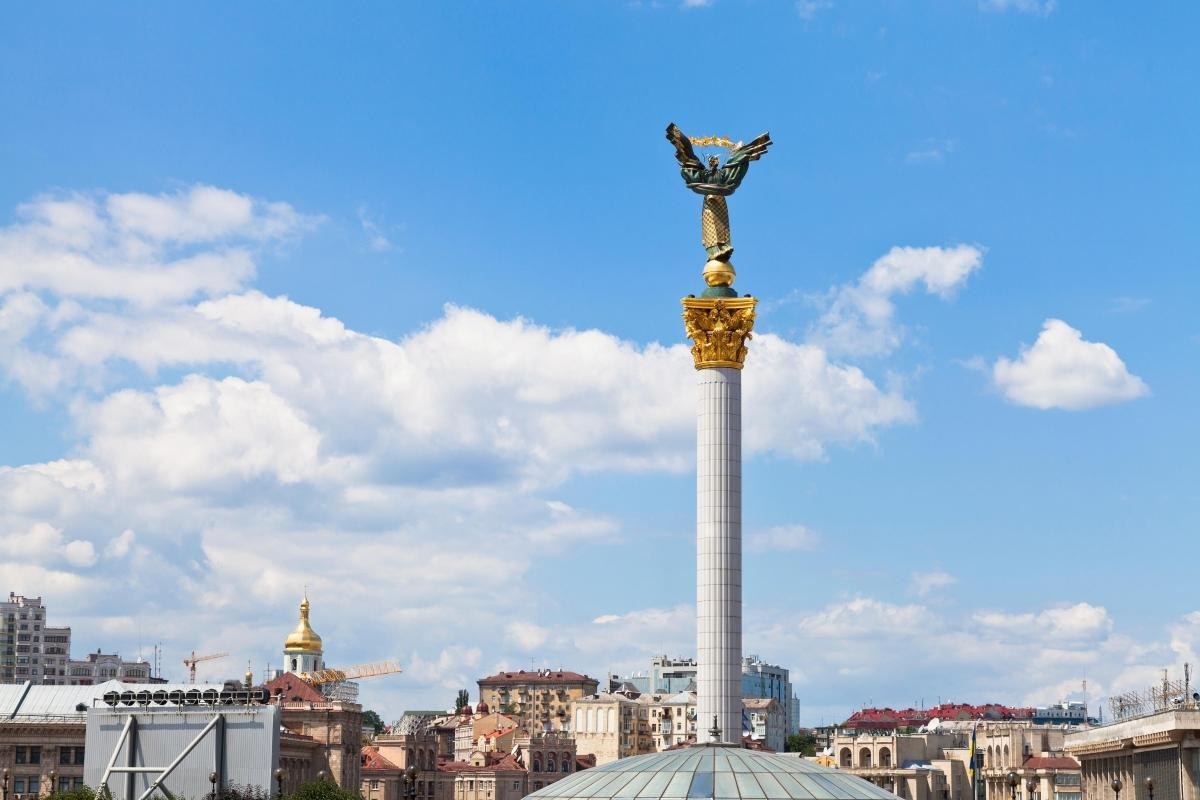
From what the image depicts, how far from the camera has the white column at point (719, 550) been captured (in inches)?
3196

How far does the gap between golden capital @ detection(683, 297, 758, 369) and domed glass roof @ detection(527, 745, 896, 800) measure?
21389mm

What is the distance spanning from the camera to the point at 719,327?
8369 centimetres

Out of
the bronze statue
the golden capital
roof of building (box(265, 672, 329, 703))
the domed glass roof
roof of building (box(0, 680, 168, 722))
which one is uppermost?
the bronze statue

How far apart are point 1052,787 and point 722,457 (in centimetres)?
10300

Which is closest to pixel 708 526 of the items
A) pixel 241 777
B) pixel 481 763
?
pixel 241 777

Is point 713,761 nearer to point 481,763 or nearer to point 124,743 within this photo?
point 124,743

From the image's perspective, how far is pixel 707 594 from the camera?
3219 inches

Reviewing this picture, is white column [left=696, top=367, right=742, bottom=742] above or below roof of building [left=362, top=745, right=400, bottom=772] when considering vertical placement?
above

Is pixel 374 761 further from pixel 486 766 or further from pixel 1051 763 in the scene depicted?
pixel 1051 763

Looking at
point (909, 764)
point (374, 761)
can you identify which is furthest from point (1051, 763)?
point (374, 761)

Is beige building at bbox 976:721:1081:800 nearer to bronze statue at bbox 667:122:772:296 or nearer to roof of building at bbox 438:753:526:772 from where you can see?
roof of building at bbox 438:753:526:772

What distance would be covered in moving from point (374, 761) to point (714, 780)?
12310 centimetres

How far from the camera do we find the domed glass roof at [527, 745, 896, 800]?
62219mm

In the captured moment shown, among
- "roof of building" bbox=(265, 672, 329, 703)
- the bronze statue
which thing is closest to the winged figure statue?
the bronze statue
